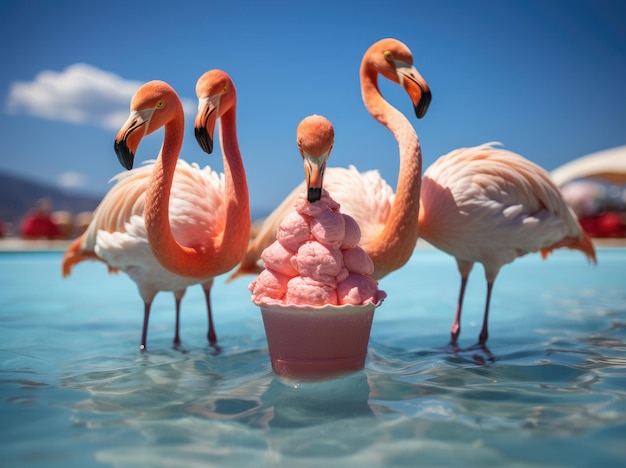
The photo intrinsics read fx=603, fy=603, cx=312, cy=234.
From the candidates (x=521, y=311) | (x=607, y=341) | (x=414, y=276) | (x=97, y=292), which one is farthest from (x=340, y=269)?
(x=414, y=276)

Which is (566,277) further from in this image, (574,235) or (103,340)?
(103,340)

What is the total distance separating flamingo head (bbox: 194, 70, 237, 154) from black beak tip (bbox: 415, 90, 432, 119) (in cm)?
96

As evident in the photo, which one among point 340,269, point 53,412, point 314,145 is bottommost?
point 53,412

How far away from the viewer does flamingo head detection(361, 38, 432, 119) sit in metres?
3.05

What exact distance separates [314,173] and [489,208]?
1573 mm

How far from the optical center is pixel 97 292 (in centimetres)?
713

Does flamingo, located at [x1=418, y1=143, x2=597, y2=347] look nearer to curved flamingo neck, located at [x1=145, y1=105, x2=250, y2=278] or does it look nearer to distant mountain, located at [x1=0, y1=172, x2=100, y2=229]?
curved flamingo neck, located at [x1=145, y1=105, x2=250, y2=278]

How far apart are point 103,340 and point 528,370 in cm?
257

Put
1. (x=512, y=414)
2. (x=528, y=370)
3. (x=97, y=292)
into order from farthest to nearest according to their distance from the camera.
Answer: (x=97, y=292)
(x=528, y=370)
(x=512, y=414)

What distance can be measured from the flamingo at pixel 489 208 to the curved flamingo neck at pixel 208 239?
3.53 ft

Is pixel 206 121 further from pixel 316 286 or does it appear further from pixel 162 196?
pixel 316 286

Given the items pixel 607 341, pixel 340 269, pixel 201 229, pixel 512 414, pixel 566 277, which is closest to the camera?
pixel 512 414

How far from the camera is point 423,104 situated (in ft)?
9.98

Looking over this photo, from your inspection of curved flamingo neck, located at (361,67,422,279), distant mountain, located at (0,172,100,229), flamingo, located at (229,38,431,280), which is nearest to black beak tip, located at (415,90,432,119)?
flamingo, located at (229,38,431,280)
